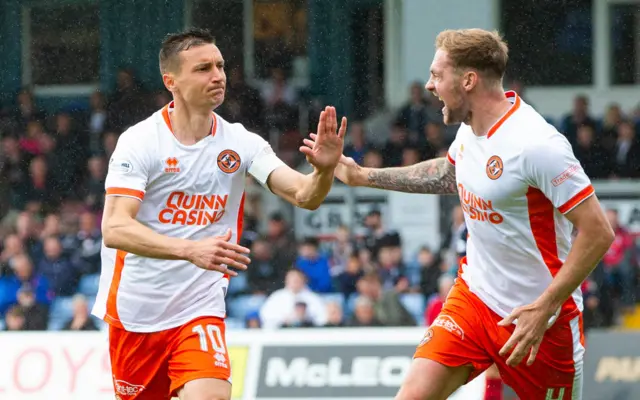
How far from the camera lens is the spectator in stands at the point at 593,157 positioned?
1270cm

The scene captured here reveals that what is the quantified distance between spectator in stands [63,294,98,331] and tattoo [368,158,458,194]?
18.5 ft

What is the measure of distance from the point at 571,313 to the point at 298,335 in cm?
409

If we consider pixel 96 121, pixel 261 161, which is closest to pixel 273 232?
pixel 96 121

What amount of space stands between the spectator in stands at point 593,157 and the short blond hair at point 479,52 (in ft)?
24.8

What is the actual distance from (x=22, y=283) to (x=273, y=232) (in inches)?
98.9

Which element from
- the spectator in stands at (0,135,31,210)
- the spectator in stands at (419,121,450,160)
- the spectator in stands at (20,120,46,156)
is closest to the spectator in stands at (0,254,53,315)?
the spectator in stands at (0,135,31,210)

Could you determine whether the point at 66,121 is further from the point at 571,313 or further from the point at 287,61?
the point at 571,313

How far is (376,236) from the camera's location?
1218cm

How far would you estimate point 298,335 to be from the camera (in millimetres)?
9141

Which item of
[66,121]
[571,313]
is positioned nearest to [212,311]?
[571,313]

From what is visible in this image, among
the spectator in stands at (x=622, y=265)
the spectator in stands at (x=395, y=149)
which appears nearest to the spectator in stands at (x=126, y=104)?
the spectator in stands at (x=395, y=149)

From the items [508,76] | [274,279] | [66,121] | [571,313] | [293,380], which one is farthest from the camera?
[508,76]

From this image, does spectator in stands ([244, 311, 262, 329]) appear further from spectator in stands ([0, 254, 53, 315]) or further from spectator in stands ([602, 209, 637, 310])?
spectator in stands ([602, 209, 637, 310])

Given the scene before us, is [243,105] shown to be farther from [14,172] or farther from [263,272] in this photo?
[14,172]
